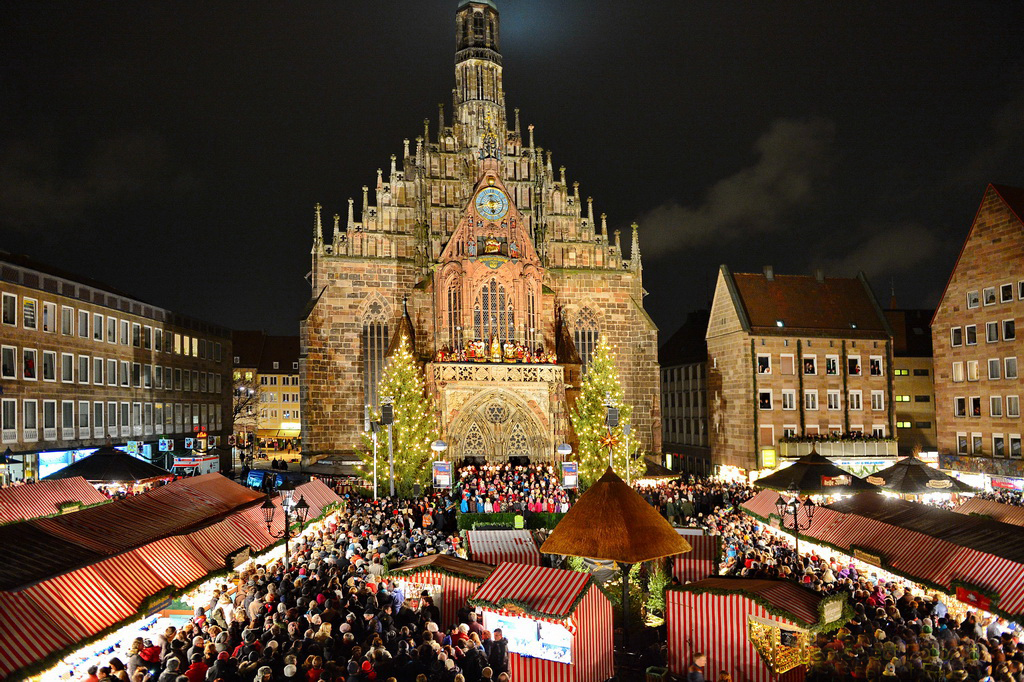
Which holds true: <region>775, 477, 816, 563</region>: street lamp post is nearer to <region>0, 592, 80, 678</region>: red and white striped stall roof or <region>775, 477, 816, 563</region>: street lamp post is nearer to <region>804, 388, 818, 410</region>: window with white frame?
<region>0, 592, 80, 678</region>: red and white striped stall roof

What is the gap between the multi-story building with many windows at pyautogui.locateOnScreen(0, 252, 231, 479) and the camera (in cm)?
3388

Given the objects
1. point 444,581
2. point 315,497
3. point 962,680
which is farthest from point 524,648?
point 315,497

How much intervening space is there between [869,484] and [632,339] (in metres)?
22.5

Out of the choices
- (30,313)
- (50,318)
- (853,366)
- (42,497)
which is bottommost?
(42,497)

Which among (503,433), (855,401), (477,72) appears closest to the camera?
(503,433)

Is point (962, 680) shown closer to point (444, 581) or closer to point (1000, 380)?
point (444, 581)

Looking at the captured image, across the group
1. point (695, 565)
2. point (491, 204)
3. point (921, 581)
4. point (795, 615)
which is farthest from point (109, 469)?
point (491, 204)

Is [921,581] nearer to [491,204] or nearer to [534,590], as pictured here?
[534,590]

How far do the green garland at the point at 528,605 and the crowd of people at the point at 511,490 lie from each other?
14158mm

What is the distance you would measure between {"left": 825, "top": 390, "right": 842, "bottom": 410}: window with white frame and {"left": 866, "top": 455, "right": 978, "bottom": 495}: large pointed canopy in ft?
68.4

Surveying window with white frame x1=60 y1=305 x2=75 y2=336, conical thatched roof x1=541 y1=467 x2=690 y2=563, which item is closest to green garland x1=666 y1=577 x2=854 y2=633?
conical thatched roof x1=541 y1=467 x2=690 y2=563

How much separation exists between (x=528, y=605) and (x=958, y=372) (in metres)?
36.8

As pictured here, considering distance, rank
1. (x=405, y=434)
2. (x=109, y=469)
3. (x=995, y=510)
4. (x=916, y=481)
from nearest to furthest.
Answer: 1. (x=995, y=510)
2. (x=109, y=469)
3. (x=916, y=481)
4. (x=405, y=434)

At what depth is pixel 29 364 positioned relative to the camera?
34.8 meters
